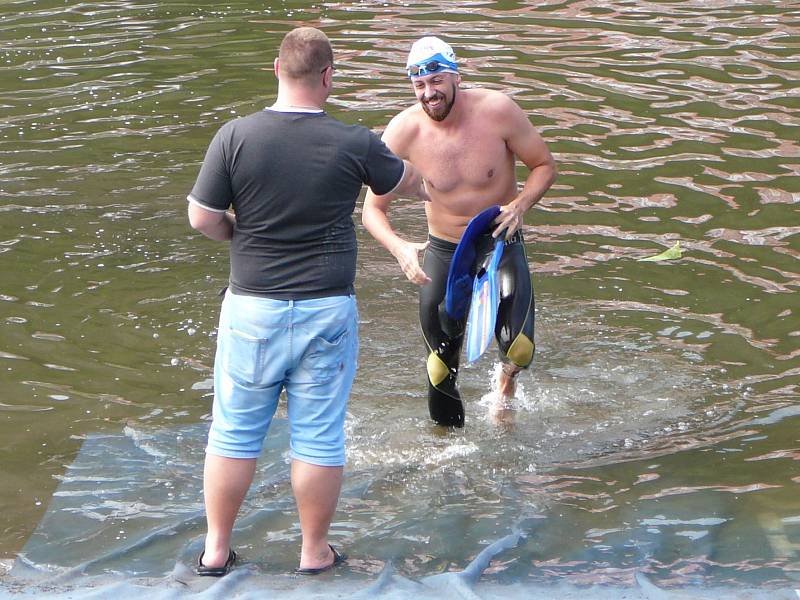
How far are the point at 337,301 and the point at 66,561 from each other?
167 centimetres

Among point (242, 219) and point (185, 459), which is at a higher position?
point (242, 219)

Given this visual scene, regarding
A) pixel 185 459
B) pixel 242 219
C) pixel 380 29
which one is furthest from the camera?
pixel 380 29

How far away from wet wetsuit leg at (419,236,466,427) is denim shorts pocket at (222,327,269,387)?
1.84 metres

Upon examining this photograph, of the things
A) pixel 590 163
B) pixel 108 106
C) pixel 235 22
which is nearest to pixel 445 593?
pixel 590 163

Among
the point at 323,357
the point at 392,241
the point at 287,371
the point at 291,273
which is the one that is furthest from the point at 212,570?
the point at 392,241

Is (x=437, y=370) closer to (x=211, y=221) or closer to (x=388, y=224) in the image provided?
(x=388, y=224)

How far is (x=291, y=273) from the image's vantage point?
4.59 metres

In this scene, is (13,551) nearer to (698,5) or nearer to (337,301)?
(337,301)

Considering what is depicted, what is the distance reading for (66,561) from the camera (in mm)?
5078

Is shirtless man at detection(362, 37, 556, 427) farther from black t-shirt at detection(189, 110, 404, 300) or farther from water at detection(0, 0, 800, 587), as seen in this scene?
black t-shirt at detection(189, 110, 404, 300)

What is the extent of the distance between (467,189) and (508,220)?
1.40ft

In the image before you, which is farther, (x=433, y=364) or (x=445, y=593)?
(x=433, y=364)

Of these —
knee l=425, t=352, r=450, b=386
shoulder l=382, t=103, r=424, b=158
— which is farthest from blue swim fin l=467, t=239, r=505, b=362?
shoulder l=382, t=103, r=424, b=158

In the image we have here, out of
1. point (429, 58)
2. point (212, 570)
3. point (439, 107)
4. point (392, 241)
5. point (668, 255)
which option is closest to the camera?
point (212, 570)
